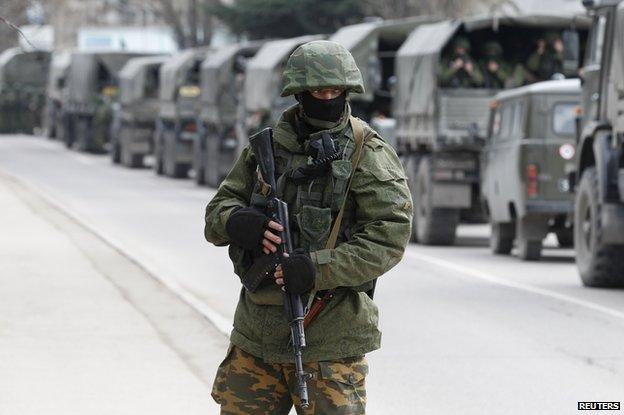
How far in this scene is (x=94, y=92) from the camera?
2119 inches

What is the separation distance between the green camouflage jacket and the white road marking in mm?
8534

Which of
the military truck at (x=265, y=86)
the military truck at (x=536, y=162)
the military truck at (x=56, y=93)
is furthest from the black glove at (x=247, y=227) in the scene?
the military truck at (x=56, y=93)

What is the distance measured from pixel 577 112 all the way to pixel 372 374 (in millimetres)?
7986

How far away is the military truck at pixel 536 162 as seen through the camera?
66.4 ft

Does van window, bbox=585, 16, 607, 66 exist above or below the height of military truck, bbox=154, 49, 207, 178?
above

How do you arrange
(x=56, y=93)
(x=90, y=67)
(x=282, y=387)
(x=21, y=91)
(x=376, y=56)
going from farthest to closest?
1. (x=21, y=91)
2. (x=56, y=93)
3. (x=90, y=67)
4. (x=376, y=56)
5. (x=282, y=387)

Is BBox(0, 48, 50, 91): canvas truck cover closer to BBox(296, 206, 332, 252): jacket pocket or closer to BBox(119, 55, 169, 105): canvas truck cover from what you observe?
BBox(119, 55, 169, 105): canvas truck cover

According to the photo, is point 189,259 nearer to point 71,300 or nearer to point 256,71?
point 71,300

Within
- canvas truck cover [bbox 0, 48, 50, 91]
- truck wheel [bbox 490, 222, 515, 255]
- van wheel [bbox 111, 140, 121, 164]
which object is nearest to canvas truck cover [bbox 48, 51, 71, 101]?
canvas truck cover [bbox 0, 48, 50, 91]

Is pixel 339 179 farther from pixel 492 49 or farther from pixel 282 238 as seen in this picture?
pixel 492 49

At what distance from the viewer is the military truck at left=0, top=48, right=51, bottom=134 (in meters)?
67.9

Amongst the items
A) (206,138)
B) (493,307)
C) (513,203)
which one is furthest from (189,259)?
(206,138)

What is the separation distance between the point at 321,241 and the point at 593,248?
1106 cm

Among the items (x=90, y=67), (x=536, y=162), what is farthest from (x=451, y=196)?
(x=90, y=67)
